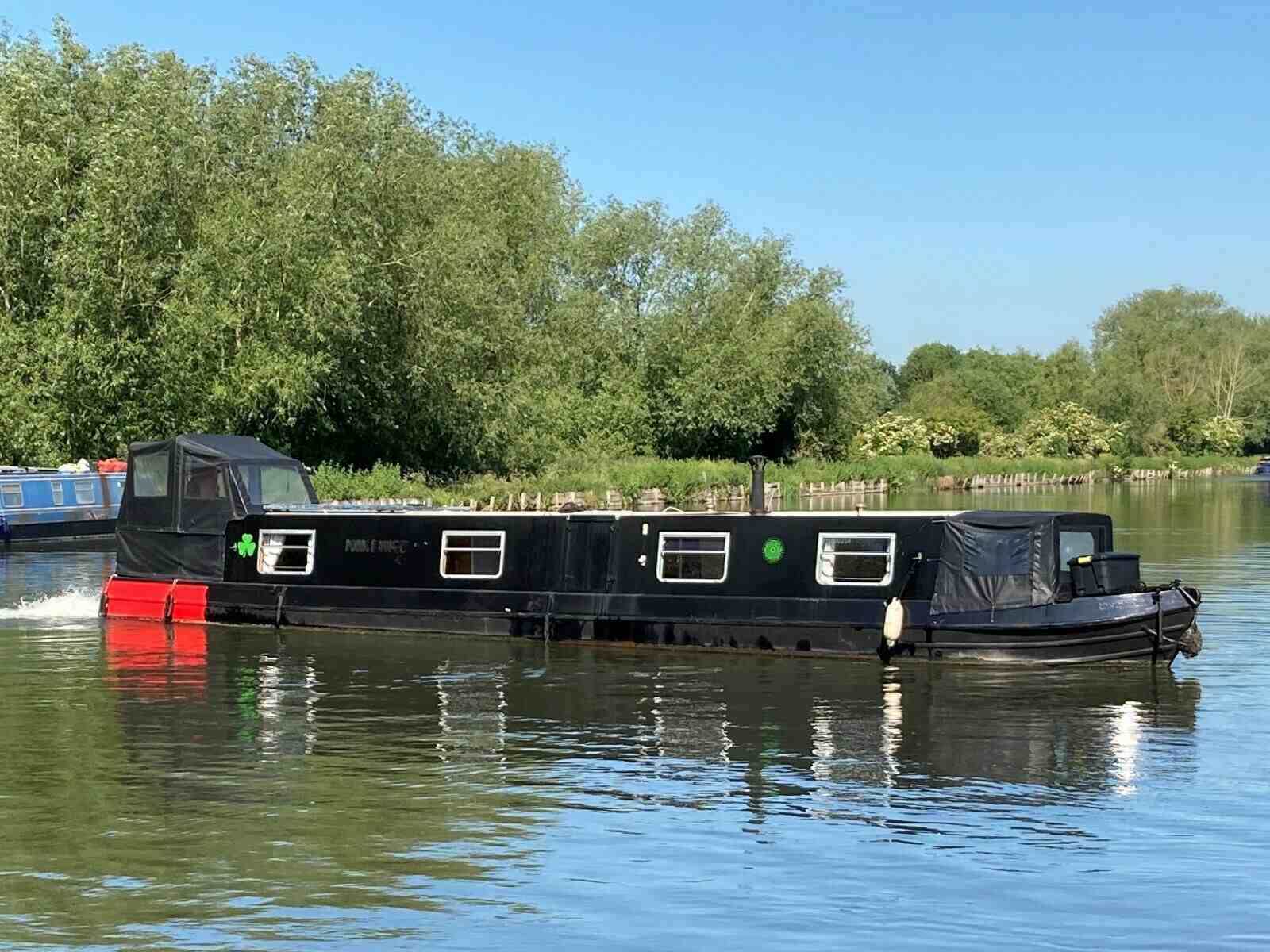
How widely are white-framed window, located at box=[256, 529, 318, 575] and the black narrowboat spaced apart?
0.03 m

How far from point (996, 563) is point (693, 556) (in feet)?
14.9

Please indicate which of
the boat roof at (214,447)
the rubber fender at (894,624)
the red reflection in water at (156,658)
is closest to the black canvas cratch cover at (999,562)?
the rubber fender at (894,624)

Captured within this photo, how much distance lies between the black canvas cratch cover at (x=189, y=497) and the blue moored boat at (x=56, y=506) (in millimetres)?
18885

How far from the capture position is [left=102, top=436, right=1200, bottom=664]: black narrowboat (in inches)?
849

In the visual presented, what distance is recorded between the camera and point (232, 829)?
13.7 meters

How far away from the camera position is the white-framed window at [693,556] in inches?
920

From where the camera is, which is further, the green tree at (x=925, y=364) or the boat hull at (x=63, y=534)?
the green tree at (x=925, y=364)

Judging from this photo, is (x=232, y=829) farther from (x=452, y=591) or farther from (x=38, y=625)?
(x=38, y=625)

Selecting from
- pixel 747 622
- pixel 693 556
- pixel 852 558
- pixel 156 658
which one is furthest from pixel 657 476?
pixel 852 558

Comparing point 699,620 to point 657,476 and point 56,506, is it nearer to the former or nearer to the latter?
point 56,506

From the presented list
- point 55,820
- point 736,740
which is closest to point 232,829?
point 55,820

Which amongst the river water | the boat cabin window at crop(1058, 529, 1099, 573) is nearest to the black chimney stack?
the river water

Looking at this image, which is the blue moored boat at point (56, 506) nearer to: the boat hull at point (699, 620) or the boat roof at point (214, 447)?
the boat hull at point (699, 620)

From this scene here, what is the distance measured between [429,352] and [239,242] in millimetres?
10213
